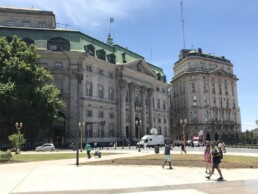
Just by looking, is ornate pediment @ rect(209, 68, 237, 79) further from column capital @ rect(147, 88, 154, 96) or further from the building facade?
column capital @ rect(147, 88, 154, 96)

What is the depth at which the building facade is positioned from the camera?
112 meters

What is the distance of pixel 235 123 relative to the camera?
392ft

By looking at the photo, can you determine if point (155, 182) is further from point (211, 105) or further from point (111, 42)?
point (211, 105)

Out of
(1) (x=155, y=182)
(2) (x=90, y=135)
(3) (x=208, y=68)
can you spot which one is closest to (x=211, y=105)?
(3) (x=208, y=68)

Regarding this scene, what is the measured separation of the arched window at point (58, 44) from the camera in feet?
229

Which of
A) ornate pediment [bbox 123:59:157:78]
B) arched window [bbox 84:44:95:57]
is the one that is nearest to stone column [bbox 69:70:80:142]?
arched window [bbox 84:44:95:57]

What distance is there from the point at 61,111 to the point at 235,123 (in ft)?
236

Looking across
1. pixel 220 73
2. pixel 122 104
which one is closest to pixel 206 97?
pixel 220 73

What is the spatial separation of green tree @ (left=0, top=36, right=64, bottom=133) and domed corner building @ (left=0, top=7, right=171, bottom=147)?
6035mm

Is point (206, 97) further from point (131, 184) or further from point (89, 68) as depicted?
point (131, 184)

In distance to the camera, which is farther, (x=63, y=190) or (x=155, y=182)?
(x=155, y=182)

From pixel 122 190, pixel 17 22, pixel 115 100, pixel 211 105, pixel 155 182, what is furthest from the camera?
pixel 211 105

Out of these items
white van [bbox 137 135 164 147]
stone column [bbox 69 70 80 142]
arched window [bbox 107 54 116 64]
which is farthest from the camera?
arched window [bbox 107 54 116 64]

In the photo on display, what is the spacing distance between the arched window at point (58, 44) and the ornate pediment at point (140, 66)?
17663mm
